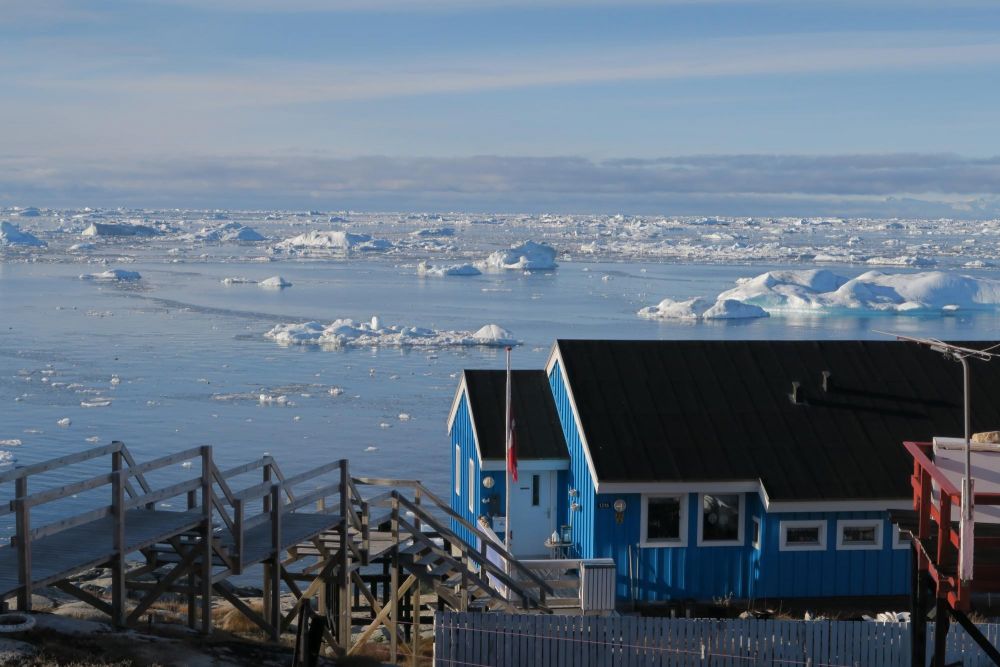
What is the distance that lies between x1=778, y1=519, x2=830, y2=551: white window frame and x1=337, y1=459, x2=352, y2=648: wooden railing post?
583cm

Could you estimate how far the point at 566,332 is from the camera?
6006 cm

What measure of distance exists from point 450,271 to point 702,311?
35244mm

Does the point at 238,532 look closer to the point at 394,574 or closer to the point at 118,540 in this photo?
the point at 118,540

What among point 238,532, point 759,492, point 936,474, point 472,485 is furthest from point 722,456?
point 936,474

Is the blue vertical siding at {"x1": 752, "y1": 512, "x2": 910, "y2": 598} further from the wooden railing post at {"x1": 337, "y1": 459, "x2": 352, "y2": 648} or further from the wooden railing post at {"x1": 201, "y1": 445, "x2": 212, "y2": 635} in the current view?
the wooden railing post at {"x1": 201, "y1": 445, "x2": 212, "y2": 635}

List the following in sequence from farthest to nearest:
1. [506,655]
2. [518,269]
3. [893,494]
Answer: [518,269] → [893,494] → [506,655]

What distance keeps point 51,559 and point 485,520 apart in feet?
29.7

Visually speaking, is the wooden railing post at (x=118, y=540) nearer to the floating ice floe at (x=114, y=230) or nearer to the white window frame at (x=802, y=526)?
the white window frame at (x=802, y=526)

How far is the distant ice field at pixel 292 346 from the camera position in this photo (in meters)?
37.2

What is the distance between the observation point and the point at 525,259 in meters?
107

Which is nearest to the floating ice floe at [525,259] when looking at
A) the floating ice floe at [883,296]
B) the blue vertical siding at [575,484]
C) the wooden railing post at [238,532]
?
the floating ice floe at [883,296]

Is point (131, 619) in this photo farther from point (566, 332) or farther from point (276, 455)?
point (566, 332)

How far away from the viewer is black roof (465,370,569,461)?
19.1 metres

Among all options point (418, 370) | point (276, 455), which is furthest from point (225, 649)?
point (418, 370)
